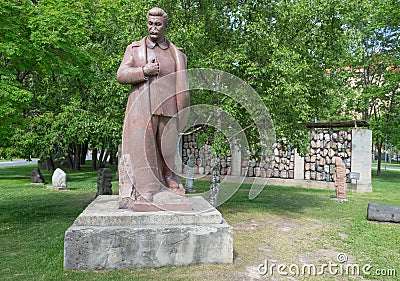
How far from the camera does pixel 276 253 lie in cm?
589

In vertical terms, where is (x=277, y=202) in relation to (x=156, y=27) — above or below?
below

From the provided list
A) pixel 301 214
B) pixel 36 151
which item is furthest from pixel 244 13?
pixel 36 151

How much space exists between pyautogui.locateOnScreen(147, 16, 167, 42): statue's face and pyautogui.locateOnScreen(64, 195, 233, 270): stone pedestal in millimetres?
2575

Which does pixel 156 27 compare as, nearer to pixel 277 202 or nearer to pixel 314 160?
pixel 277 202

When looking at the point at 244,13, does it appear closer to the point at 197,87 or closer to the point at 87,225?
the point at 197,87

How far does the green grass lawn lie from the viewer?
477cm

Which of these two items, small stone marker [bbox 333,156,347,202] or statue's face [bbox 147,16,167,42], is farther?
small stone marker [bbox 333,156,347,202]

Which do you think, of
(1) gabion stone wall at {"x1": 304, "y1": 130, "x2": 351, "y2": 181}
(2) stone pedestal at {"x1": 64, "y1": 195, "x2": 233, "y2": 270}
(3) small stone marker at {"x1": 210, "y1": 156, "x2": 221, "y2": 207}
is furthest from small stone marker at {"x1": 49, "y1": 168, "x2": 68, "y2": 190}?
(1) gabion stone wall at {"x1": 304, "y1": 130, "x2": 351, "y2": 181}

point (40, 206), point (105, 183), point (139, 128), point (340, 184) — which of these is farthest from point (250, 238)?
point (340, 184)

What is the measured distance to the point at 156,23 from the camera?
5.50 m

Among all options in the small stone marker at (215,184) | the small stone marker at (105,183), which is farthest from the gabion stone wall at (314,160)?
the small stone marker at (215,184)

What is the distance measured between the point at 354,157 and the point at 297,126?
26.2 feet

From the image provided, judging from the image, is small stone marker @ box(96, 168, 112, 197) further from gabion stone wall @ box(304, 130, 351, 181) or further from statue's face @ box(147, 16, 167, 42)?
gabion stone wall @ box(304, 130, 351, 181)

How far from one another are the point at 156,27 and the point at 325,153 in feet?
43.7
